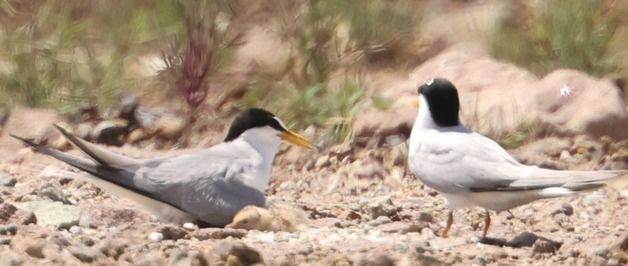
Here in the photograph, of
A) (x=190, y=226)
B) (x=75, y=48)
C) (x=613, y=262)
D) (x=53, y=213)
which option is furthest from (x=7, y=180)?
(x=613, y=262)

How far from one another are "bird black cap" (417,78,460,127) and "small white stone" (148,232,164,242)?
1.59 meters

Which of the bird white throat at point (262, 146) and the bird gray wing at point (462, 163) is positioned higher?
the bird white throat at point (262, 146)

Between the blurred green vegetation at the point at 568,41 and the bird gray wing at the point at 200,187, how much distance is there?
112 inches

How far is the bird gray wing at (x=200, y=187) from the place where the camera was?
704 cm

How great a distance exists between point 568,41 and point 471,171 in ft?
9.33

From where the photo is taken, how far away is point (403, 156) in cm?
863

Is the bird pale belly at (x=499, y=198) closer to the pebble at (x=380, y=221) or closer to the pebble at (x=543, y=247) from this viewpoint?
the pebble at (x=543, y=247)

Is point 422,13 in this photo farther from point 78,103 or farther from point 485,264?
point 485,264

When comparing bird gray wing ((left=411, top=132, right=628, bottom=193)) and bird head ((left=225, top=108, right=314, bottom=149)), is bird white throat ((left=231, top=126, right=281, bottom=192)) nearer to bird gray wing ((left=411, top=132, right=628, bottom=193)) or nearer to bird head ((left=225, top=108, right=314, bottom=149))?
bird head ((left=225, top=108, right=314, bottom=149))

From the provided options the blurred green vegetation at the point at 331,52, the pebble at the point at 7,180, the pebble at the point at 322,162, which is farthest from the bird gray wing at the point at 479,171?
the blurred green vegetation at the point at 331,52

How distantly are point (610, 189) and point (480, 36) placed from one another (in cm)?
227

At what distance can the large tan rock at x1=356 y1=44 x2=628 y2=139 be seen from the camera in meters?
8.79

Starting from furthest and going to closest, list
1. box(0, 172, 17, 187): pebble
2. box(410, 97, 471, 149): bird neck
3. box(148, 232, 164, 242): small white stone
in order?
box(0, 172, 17, 187): pebble
box(410, 97, 471, 149): bird neck
box(148, 232, 164, 242): small white stone

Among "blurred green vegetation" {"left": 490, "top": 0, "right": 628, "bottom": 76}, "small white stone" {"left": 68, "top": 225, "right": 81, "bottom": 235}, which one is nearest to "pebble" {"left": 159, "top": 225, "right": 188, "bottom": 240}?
"small white stone" {"left": 68, "top": 225, "right": 81, "bottom": 235}
